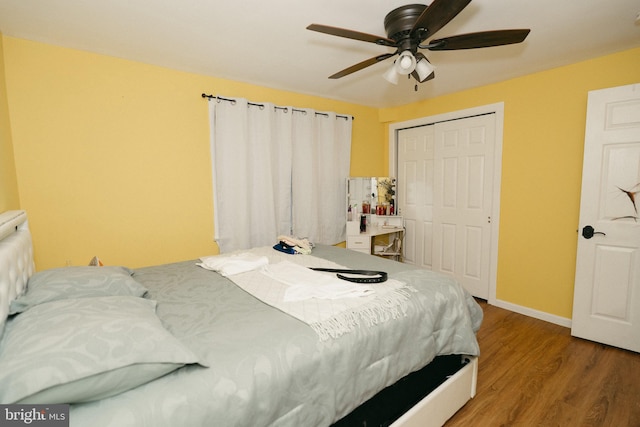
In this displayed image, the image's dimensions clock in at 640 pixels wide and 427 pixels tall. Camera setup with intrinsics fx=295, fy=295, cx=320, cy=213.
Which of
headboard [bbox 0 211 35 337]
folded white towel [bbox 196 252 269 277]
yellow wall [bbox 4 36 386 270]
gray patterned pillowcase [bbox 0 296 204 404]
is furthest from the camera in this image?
yellow wall [bbox 4 36 386 270]

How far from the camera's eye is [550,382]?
6.83 ft

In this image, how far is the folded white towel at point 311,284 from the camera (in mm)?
1574

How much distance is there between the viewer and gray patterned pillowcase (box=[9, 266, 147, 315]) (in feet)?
4.28

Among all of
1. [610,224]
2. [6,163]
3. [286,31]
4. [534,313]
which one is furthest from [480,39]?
[6,163]

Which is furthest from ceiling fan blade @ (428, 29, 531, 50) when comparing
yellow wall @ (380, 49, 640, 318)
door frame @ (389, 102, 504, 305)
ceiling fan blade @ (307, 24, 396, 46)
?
door frame @ (389, 102, 504, 305)

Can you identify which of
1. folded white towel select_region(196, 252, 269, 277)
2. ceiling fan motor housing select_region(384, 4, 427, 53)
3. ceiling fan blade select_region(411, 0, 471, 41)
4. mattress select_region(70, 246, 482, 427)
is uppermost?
ceiling fan motor housing select_region(384, 4, 427, 53)

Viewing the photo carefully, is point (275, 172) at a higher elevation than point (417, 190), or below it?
higher

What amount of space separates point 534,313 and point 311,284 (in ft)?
9.09

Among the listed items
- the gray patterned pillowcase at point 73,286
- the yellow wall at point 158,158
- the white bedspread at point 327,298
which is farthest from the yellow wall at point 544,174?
the gray patterned pillowcase at point 73,286

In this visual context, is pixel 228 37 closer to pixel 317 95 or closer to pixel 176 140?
pixel 176 140

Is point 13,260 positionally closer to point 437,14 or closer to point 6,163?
point 6,163

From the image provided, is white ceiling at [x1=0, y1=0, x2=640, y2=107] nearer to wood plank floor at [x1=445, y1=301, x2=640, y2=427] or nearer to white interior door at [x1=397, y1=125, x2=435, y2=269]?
white interior door at [x1=397, y1=125, x2=435, y2=269]

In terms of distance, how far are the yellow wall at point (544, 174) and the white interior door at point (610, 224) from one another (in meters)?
0.23

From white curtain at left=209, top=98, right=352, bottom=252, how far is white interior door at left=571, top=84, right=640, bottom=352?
2.49 metres
